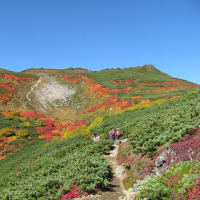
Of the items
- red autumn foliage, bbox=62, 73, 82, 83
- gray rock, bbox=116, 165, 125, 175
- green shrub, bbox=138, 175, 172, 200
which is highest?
red autumn foliage, bbox=62, 73, 82, 83

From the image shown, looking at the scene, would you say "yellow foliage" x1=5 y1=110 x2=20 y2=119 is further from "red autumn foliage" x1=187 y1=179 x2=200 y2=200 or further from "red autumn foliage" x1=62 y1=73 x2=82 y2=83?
"red autumn foliage" x1=187 y1=179 x2=200 y2=200

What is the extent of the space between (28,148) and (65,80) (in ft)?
155

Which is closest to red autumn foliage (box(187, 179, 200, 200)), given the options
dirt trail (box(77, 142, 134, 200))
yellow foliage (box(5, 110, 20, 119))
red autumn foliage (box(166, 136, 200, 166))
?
red autumn foliage (box(166, 136, 200, 166))

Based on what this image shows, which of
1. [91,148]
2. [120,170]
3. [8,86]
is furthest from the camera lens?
[8,86]

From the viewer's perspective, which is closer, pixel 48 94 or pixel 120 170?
pixel 120 170

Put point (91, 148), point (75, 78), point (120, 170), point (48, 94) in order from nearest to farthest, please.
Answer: point (120, 170) → point (91, 148) → point (48, 94) → point (75, 78)

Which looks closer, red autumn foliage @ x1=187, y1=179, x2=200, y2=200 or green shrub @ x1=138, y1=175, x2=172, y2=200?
red autumn foliage @ x1=187, y1=179, x2=200, y2=200

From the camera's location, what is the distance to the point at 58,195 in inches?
455

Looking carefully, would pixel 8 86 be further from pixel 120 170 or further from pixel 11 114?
pixel 120 170

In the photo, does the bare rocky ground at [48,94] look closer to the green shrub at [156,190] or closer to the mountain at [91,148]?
the mountain at [91,148]

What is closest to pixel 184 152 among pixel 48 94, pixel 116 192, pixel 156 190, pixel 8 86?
pixel 156 190

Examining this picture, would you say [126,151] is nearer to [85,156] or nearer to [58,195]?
[85,156]

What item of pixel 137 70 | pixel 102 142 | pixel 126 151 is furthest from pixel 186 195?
pixel 137 70

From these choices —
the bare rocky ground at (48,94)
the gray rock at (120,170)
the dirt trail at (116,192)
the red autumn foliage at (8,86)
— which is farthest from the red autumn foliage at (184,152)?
the red autumn foliage at (8,86)
